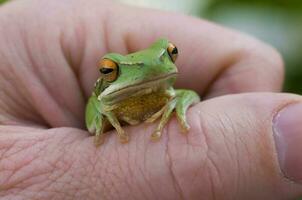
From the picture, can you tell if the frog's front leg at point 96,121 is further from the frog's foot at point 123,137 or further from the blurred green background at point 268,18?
the blurred green background at point 268,18

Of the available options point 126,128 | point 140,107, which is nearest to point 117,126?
point 126,128

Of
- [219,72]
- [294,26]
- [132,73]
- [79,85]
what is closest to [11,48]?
[79,85]

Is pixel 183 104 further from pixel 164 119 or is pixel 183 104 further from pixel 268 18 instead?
pixel 268 18

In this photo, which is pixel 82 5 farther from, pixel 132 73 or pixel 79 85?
pixel 132 73

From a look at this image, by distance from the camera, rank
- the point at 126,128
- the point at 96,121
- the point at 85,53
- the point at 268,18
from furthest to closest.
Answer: the point at 268,18 → the point at 85,53 → the point at 96,121 → the point at 126,128

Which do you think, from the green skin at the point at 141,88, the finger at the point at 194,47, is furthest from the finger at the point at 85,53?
the green skin at the point at 141,88

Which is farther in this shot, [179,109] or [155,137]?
[179,109]
